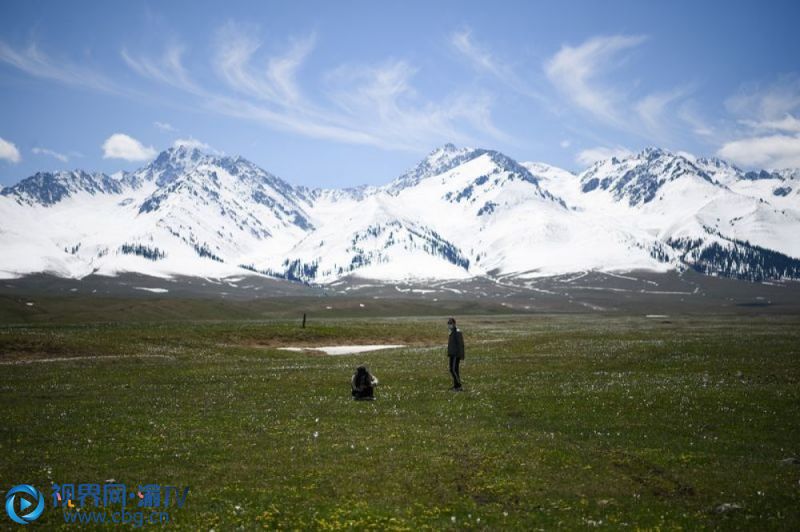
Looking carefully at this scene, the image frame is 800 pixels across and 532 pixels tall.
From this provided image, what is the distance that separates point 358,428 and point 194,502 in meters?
9.23

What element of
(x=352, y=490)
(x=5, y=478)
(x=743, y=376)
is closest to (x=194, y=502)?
(x=352, y=490)

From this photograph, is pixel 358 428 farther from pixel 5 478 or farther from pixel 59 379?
pixel 59 379

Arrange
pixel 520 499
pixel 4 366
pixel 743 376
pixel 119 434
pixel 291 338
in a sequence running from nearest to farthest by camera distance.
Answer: pixel 520 499
pixel 119 434
pixel 743 376
pixel 4 366
pixel 291 338

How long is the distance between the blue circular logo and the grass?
36 centimetres

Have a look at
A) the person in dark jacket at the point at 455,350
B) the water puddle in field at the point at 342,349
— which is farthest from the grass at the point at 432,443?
the water puddle in field at the point at 342,349

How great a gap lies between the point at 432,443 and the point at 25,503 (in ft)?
42.3

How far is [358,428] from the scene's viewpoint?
24469 millimetres

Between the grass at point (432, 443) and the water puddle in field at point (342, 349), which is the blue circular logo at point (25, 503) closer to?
the grass at point (432, 443)

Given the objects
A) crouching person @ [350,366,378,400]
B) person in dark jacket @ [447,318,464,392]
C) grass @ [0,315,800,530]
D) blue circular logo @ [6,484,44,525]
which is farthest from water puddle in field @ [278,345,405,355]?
blue circular logo @ [6,484,44,525]

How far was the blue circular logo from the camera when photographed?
1497 centimetres

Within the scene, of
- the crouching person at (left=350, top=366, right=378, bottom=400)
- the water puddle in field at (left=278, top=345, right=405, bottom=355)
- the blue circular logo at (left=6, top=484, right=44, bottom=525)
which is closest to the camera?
the blue circular logo at (left=6, top=484, right=44, bottom=525)

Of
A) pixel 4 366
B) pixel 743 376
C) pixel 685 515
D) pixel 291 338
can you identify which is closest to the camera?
pixel 685 515

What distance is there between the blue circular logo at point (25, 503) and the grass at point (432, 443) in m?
0.36

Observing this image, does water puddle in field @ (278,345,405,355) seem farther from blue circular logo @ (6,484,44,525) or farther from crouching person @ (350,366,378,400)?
blue circular logo @ (6,484,44,525)
